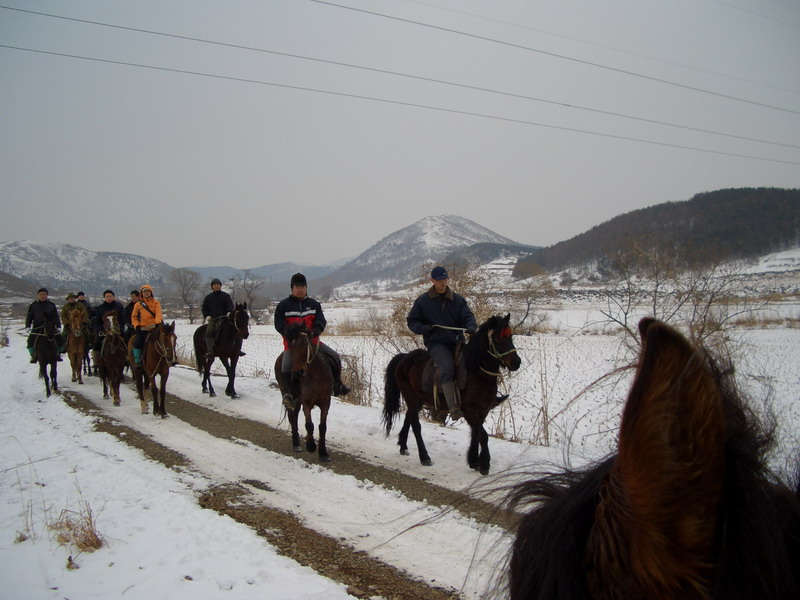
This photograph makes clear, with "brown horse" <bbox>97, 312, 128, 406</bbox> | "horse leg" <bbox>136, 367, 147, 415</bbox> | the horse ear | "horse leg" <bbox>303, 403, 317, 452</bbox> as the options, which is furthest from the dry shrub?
"brown horse" <bbox>97, 312, 128, 406</bbox>

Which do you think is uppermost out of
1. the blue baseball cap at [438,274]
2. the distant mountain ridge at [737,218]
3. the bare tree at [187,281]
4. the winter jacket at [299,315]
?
the distant mountain ridge at [737,218]

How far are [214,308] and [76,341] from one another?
4.80 meters

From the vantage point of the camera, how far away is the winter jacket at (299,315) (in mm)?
7750

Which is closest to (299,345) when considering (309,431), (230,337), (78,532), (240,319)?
(309,431)

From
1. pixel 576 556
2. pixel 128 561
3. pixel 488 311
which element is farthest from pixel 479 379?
pixel 488 311

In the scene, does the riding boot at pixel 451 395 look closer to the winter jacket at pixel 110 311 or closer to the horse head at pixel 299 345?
the horse head at pixel 299 345

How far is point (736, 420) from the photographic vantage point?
71 cm

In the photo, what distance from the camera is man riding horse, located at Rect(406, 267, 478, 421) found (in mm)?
6852

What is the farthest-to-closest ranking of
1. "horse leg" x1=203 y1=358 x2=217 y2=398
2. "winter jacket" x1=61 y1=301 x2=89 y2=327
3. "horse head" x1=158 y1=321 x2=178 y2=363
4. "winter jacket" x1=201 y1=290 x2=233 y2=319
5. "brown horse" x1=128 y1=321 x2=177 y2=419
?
"winter jacket" x1=61 y1=301 x2=89 y2=327 → "winter jacket" x1=201 y1=290 x2=233 y2=319 → "horse leg" x1=203 y1=358 x2=217 y2=398 → "horse head" x1=158 y1=321 x2=178 y2=363 → "brown horse" x1=128 y1=321 x2=177 y2=419

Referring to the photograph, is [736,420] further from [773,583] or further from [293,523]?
[293,523]

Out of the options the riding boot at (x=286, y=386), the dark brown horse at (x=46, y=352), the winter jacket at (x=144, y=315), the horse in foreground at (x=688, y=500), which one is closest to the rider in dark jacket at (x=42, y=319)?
the dark brown horse at (x=46, y=352)

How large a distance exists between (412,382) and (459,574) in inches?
143

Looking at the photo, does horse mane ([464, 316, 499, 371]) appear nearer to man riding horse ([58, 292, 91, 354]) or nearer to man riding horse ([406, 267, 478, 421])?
man riding horse ([406, 267, 478, 421])

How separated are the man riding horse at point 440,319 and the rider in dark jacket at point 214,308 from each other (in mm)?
7649
